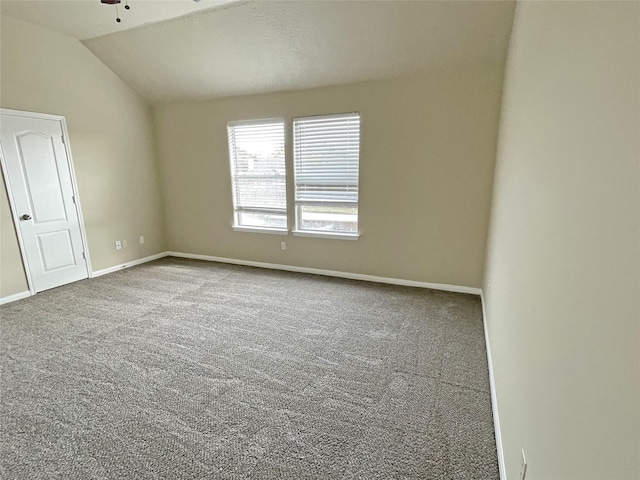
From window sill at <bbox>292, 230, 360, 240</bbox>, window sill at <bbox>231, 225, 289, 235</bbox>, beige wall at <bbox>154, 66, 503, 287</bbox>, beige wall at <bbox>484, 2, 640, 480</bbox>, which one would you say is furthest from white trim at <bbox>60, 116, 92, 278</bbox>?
beige wall at <bbox>484, 2, 640, 480</bbox>

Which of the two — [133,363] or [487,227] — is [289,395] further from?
[487,227]

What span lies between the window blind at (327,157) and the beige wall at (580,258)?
8.33 feet

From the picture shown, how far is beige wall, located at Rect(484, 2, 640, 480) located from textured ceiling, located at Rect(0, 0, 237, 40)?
3.18 m

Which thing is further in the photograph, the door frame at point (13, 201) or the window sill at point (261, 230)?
the window sill at point (261, 230)

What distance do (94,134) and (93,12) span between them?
1593 mm

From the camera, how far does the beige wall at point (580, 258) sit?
0.59 meters

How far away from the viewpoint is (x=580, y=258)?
0.82 metres

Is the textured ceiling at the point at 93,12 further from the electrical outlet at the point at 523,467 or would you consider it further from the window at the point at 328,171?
the electrical outlet at the point at 523,467

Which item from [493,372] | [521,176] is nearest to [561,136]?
[521,176]

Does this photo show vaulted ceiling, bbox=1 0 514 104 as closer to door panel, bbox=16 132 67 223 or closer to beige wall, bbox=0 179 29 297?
door panel, bbox=16 132 67 223


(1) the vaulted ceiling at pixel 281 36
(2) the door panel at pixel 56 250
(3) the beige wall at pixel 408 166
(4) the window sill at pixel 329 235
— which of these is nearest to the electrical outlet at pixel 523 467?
(3) the beige wall at pixel 408 166

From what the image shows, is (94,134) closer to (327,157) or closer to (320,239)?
(327,157)

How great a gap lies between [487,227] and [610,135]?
3100mm

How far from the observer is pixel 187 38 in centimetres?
367
